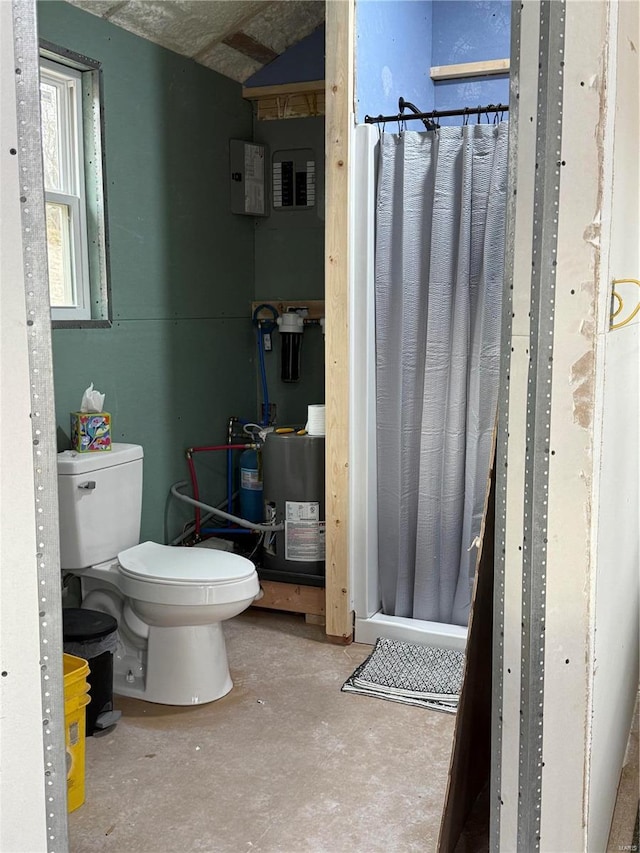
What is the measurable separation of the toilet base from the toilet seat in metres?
0.16

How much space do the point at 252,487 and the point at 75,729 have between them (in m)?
1.75

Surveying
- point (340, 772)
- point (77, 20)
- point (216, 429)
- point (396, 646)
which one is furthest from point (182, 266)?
point (340, 772)

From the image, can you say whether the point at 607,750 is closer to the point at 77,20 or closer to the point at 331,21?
the point at 331,21

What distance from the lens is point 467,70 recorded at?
3.94m

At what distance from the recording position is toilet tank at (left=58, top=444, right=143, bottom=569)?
2814mm

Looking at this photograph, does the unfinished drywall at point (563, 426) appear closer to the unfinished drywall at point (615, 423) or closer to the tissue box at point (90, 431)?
the unfinished drywall at point (615, 423)

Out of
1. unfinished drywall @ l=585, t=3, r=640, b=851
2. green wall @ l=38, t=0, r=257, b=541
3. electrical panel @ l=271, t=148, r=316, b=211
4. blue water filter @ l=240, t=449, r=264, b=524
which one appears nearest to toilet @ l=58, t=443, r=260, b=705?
green wall @ l=38, t=0, r=257, b=541

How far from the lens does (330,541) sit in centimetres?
329

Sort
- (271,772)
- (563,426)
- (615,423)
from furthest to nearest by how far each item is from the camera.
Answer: (271,772) < (615,423) < (563,426)

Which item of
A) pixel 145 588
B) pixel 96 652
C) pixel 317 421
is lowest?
pixel 96 652

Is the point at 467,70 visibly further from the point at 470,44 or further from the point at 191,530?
the point at 191,530

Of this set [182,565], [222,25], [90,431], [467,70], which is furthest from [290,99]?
[182,565]

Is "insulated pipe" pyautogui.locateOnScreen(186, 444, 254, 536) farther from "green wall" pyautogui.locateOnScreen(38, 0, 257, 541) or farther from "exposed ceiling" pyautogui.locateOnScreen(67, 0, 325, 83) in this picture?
"exposed ceiling" pyautogui.locateOnScreen(67, 0, 325, 83)

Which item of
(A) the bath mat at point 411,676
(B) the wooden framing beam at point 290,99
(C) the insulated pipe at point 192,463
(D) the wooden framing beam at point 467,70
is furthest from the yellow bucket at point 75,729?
(D) the wooden framing beam at point 467,70
